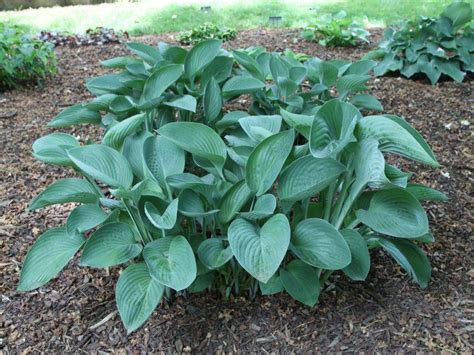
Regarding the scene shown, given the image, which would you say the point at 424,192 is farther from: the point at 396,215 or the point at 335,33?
the point at 335,33

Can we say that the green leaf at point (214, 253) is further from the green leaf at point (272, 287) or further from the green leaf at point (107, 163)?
the green leaf at point (107, 163)

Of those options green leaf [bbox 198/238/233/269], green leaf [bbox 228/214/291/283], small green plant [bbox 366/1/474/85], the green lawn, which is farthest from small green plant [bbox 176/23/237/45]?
green leaf [bbox 228/214/291/283]

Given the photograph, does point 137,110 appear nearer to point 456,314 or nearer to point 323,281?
point 323,281

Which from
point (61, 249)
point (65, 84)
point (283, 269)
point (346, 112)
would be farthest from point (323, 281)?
point (65, 84)

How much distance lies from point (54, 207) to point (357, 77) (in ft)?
5.52

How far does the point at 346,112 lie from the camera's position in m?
1.73

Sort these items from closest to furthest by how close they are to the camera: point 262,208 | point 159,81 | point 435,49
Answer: point 262,208, point 159,81, point 435,49

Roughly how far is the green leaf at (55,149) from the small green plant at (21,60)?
208 cm

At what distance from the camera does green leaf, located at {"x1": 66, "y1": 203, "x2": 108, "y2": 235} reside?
1.83m

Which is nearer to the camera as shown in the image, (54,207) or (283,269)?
(283,269)

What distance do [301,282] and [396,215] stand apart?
16.3 inches

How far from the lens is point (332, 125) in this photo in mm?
1742

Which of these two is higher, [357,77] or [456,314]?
[357,77]

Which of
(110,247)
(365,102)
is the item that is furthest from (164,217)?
(365,102)
